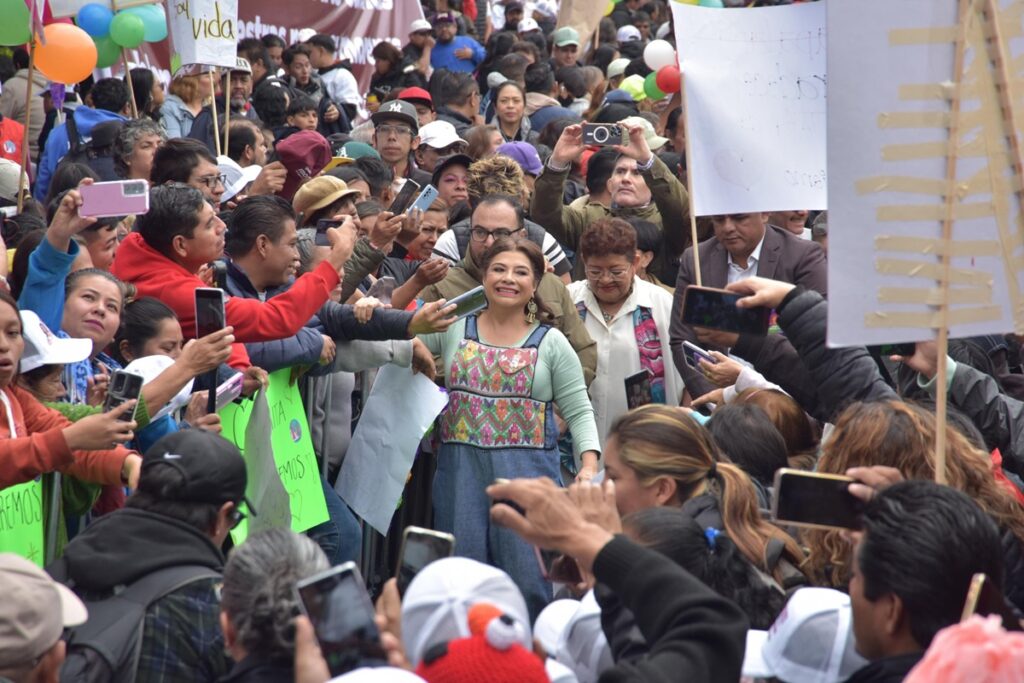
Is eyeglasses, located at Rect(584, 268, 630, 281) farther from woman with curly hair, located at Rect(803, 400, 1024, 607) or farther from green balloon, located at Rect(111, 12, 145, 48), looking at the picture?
green balloon, located at Rect(111, 12, 145, 48)

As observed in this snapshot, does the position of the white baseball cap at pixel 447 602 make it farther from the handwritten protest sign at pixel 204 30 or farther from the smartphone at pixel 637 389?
the handwritten protest sign at pixel 204 30

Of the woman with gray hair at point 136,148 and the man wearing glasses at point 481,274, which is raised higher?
the woman with gray hair at point 136,148

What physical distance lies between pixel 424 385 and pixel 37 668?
333 centimetres

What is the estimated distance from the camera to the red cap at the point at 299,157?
9.18 m

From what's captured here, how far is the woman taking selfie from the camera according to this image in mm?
6008

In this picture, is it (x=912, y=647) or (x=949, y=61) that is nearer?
(x=912, y=647)

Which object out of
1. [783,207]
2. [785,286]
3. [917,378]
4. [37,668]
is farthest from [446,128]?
[37,668]

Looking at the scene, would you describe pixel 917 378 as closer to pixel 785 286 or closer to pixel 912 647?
pixel 785 286

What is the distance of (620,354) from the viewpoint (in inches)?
263

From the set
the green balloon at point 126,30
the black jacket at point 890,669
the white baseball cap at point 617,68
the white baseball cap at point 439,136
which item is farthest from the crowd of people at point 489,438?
the white baseball cap at point 617,68

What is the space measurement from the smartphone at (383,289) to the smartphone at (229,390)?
67.1 inches

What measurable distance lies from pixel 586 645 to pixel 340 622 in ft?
3.30

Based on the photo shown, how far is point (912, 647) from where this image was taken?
2.70 metres

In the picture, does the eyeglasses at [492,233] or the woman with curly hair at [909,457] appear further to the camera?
the eyeglasses at [492,233]
